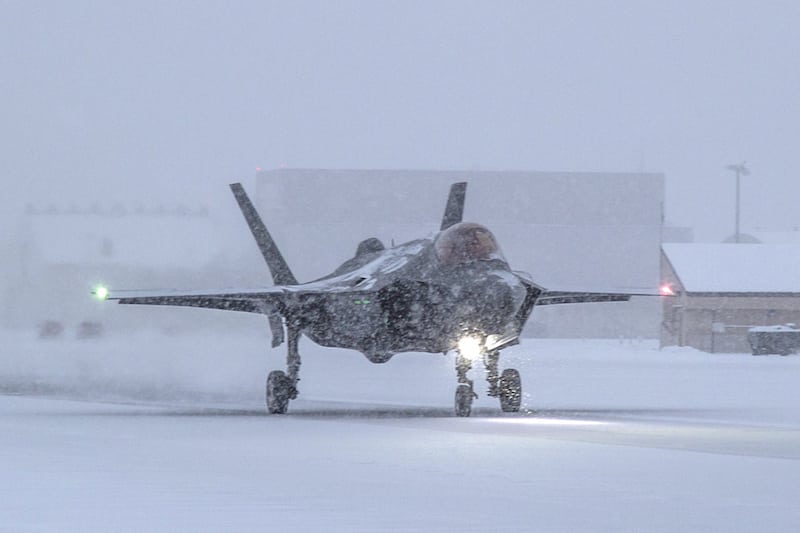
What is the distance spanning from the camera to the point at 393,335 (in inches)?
795

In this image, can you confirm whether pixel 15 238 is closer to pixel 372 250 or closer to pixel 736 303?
pixel 372 250

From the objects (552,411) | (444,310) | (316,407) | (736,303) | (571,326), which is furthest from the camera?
(571,326)

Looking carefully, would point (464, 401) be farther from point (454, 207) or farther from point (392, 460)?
point (392, 460)

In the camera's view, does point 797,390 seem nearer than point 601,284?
Yes

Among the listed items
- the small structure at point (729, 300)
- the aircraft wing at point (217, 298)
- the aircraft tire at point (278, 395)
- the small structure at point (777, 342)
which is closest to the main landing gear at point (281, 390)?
the aircraft tire at point (278, 395)

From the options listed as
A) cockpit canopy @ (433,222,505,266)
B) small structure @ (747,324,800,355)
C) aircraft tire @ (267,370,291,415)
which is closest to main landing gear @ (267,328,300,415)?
aircraft tire @ (267,370,291,415)

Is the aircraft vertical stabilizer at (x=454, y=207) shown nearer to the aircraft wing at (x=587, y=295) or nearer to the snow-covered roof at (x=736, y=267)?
the aircraft wing at (x=587, y=295)

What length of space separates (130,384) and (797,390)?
1357 cm

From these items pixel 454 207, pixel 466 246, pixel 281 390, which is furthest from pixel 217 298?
pixel 466 246

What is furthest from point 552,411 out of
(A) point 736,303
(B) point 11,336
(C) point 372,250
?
(A) point 736,303

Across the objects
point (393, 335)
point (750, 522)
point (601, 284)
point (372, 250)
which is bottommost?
point (750, 522)

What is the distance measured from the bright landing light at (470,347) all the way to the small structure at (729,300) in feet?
134

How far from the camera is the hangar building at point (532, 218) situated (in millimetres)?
79500

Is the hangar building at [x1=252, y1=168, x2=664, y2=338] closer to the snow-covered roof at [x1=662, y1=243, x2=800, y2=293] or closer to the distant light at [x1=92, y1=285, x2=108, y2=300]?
the snow-covered roof at [x1=662, y1=243, x2=800, y2=293]
